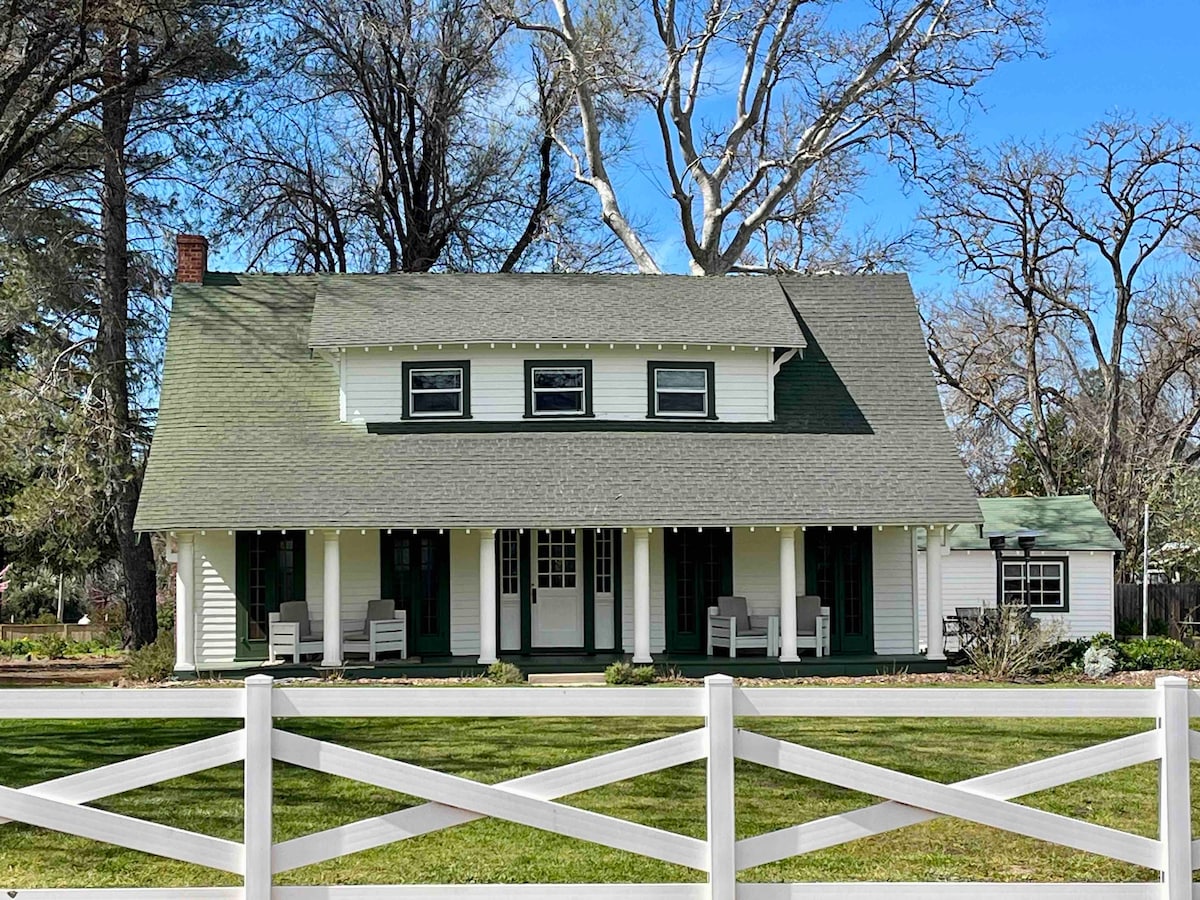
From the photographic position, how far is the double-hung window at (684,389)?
76.0 feet

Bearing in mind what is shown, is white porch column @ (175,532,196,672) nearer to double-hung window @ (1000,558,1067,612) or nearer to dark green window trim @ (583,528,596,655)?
dark green window trim @ (583,528,596,655)

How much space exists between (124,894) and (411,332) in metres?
17.1

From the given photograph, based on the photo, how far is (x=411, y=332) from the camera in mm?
22562

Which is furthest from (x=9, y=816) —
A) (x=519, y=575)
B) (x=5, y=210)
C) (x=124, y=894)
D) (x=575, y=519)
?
(x=5, y=210)

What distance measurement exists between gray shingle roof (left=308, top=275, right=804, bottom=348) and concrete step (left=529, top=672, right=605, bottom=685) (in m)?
5.75

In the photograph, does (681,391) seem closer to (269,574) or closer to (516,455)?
(516,455)

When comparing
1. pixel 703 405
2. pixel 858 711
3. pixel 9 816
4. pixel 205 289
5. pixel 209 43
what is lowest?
pixel 9 816

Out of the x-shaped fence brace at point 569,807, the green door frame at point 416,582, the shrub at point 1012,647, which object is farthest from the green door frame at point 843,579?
the x-shaped fence brace at point 569,807

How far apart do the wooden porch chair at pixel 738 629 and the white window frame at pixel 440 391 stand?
5597 mm

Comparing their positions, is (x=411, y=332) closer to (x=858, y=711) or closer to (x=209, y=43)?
(x=209, y=43)

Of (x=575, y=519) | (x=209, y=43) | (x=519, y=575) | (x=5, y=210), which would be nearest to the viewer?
(x=575, y=519)

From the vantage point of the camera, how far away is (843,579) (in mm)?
22391

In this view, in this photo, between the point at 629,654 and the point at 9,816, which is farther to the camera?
the point at 629,654

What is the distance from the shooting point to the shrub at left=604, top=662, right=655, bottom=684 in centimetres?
1923
